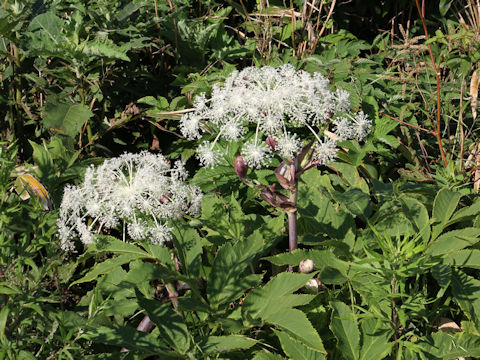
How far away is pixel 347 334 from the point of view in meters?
1.69

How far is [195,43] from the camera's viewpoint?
10.4 feet

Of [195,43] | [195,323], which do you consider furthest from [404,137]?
[195,323]

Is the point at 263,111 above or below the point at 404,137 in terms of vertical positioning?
above

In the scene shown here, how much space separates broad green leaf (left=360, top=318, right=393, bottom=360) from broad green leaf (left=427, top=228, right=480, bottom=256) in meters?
0.40

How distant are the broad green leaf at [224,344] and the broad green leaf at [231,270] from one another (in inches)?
5.0

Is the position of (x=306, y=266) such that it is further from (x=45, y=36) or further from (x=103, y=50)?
(x=45, y=36)

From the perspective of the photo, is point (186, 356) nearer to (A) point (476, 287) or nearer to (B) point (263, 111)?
(B) point (263, 111)

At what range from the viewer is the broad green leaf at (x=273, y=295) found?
1.71 meters

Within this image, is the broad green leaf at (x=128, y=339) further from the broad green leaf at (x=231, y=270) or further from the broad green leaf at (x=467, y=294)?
the broad green leaf at (x=467, y=294)

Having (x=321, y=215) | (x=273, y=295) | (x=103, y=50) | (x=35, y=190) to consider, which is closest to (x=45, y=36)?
(x=103, y=50)

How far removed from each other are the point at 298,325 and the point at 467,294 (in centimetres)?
70

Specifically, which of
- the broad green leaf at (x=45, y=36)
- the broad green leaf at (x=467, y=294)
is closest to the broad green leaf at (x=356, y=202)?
the broad green leaf at (x=467, y=294)

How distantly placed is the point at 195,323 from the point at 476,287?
1.07 meters

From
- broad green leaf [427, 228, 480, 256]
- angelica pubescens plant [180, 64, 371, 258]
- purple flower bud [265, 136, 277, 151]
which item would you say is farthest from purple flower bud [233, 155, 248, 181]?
broad green leaf [427, 228, 480, 256]
